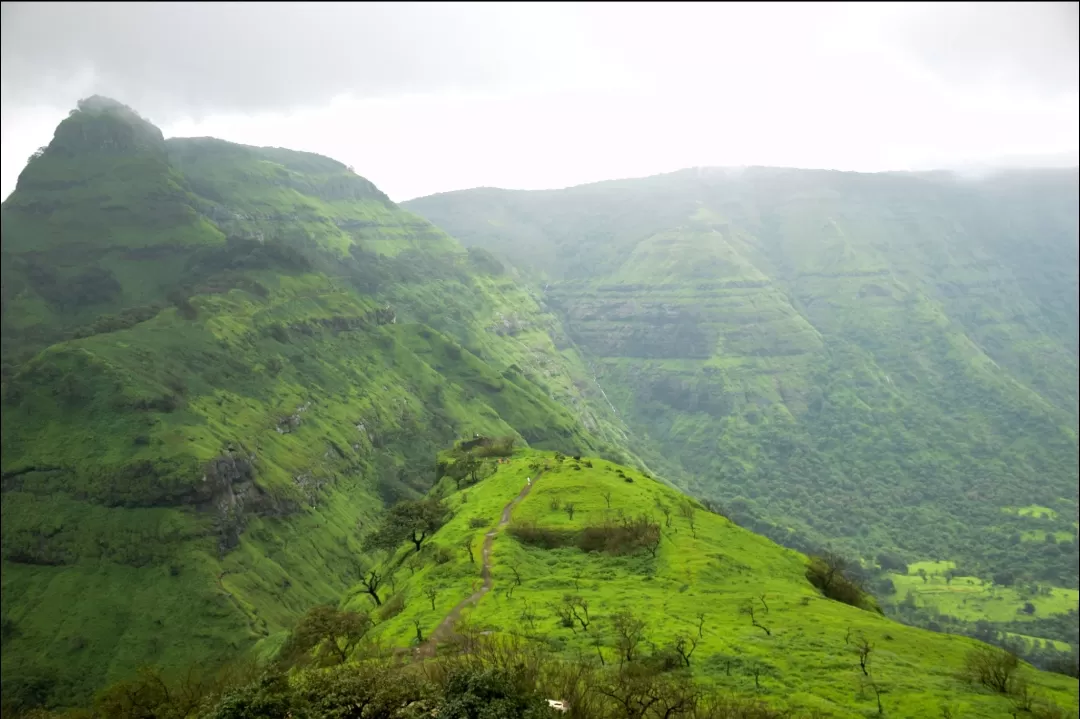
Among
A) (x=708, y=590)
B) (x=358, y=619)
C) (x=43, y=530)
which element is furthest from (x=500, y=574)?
(x=43, y=530)

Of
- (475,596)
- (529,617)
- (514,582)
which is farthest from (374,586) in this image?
(529,617)

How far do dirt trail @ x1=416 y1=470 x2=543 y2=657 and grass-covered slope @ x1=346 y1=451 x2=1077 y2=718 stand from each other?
0.62 m

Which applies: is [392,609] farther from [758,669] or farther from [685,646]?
[758,669]

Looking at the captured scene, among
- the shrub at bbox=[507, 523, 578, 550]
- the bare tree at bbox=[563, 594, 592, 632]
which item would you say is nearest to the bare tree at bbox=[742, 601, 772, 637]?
the bare tree at bbox=[563, 594, 592, 632]

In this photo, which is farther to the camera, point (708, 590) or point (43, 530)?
point (43, 530)

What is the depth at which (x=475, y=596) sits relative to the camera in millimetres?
85500

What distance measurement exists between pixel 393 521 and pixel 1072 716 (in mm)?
90663

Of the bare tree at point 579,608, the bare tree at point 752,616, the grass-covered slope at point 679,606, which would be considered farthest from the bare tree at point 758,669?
the bare tree at point 579,608

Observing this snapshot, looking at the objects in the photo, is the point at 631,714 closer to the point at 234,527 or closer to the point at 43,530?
the point at 234,527

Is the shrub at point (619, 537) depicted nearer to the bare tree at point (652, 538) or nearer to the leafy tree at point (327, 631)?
the bare tree at point (652, 538)

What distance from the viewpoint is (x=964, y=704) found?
5844 cm

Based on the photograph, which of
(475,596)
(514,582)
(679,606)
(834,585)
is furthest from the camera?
(834,585)

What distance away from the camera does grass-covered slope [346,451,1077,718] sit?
62188mm

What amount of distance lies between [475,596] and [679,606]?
24.7 meters
